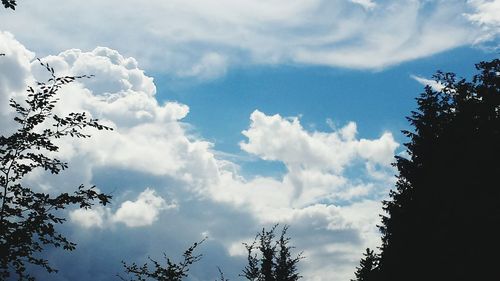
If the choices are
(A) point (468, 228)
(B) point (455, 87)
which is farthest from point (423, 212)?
(B) point (455, 87)

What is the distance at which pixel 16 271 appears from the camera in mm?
8562

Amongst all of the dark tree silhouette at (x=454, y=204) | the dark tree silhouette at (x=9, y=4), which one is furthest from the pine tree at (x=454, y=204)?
the dark tree silhouette at (x=9, y=4)

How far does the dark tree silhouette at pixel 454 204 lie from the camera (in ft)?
54.5

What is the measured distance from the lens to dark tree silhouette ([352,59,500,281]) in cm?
1661

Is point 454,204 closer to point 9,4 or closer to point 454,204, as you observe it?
point 454,204

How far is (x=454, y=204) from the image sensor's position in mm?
17531

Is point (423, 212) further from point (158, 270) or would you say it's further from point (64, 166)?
point (64, 166)

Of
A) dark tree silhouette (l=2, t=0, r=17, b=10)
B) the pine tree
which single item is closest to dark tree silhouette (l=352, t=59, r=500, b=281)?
the pine tree

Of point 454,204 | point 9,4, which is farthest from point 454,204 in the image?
point 9,4

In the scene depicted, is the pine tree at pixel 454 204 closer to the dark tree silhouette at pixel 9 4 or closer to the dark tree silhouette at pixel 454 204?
the dark tree silhouette at pixel 454 204

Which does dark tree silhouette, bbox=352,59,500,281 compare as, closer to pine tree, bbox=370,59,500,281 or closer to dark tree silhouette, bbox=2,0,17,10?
pine tree, bbox=370,59,500,281

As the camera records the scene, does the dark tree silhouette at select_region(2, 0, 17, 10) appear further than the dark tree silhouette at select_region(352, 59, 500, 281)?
No

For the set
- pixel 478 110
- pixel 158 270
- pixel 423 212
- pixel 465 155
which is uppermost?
pixel 478 110

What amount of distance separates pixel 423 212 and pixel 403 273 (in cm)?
274
